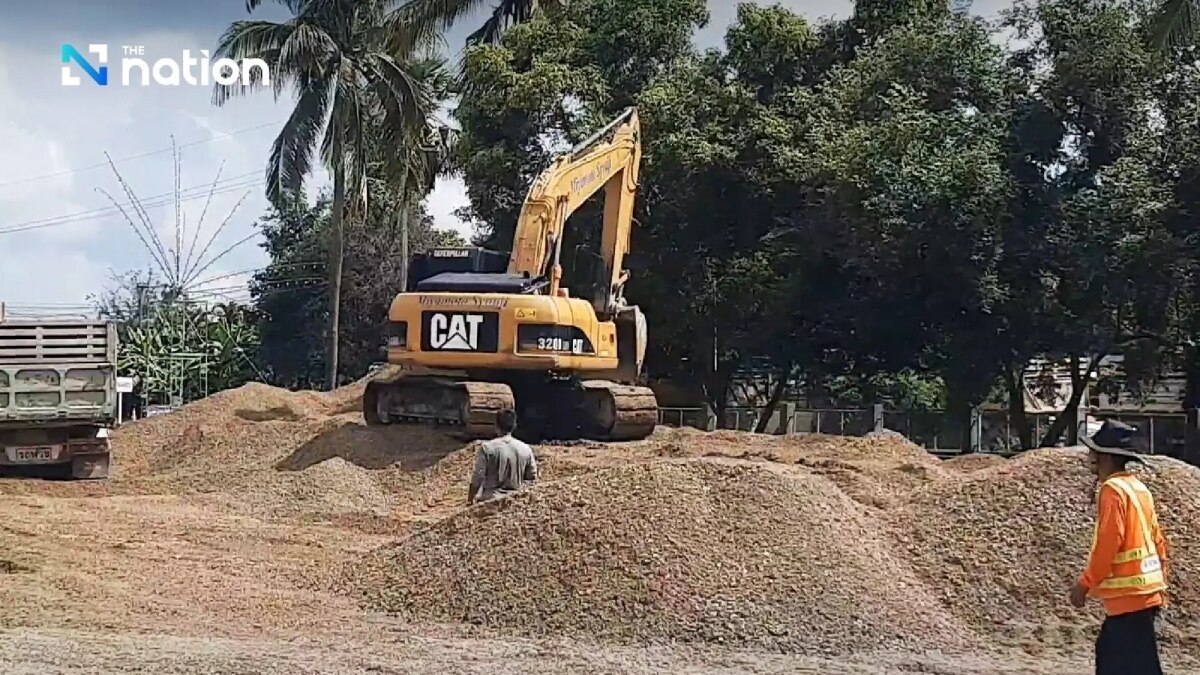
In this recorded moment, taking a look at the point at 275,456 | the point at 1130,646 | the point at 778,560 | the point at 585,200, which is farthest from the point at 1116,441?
the point at 585,200

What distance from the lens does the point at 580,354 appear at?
62.9 ft

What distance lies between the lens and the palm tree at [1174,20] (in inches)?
734

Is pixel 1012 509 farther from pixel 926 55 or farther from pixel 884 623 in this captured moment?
Answer: pixel 926 55

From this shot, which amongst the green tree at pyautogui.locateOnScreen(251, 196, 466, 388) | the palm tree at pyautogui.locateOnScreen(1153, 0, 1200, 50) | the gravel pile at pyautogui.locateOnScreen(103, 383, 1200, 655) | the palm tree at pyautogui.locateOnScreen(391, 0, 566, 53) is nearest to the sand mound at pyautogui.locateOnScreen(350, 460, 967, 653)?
the gravel pile at pyautogui.locateOnScreen(103, 383, 1200, 655)

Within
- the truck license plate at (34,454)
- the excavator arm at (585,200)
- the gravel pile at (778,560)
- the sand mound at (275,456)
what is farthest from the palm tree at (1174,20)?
the truck license plate at (34,454)

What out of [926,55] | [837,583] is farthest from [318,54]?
[837,583]

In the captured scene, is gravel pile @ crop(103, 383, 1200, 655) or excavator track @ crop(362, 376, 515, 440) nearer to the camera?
gravel pile @ crop(103, 383, 1200, 655)

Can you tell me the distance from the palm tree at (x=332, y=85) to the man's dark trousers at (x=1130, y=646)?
24.6 metres

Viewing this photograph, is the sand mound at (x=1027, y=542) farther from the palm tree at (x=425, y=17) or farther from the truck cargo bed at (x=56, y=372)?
the palm tree at (x=425, y=17)

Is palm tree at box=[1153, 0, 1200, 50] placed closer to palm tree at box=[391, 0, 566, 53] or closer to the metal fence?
the metal fence

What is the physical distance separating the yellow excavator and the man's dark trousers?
12309mm

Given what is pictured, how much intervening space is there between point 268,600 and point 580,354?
30.7 ft

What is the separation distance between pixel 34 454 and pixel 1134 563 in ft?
47.5

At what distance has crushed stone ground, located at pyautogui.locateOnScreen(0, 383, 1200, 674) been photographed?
878cm
